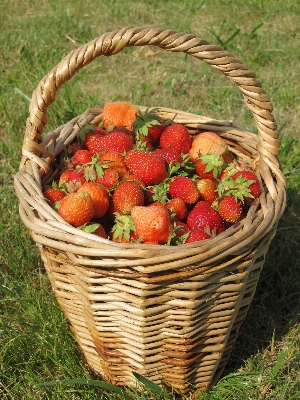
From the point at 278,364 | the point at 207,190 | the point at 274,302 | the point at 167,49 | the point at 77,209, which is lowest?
the point at 274,302

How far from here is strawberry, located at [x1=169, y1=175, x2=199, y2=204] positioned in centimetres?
148

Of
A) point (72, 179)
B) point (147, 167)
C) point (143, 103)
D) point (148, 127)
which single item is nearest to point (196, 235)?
point (147, 167)

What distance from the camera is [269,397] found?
1546 mm

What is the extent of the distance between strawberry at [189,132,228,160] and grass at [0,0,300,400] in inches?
21.3

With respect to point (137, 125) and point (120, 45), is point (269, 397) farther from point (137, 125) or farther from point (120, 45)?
point (120, 45)

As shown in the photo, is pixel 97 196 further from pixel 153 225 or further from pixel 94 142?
pixel 94 142

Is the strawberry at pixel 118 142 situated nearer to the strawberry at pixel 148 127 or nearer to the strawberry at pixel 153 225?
the strawberry at pixel 148 127

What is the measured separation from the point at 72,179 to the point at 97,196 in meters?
0.13

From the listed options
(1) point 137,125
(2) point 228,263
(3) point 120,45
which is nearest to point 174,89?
(1) point 137,125

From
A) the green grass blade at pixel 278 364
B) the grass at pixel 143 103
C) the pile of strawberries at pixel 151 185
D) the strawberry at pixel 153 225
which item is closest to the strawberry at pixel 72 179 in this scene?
the pile of strawberries at pixel 151 185

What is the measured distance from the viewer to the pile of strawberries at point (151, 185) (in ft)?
4.40

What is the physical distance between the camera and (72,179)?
1.51 m

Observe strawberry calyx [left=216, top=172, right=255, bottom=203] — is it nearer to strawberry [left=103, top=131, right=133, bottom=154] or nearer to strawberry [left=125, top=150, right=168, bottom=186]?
strawberry [left=125, top=150, right=168, bottom=186]

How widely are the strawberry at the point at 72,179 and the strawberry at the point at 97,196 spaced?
0.04 m
